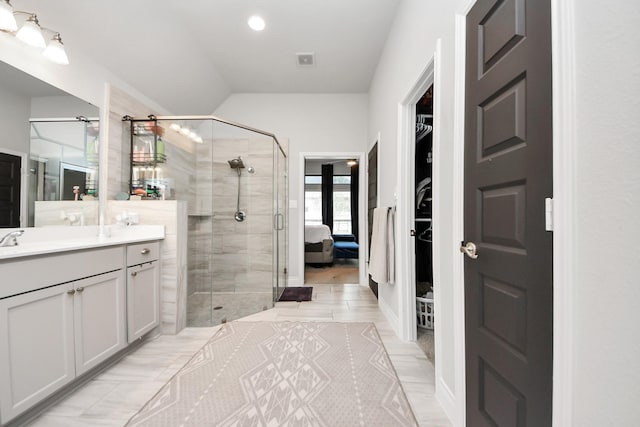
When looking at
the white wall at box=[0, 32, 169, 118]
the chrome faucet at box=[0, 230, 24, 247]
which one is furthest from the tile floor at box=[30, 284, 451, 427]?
the white wall at box=[0, 32, 169, 118]

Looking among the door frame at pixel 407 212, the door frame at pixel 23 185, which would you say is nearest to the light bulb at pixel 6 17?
the door frame at pixel 23 185

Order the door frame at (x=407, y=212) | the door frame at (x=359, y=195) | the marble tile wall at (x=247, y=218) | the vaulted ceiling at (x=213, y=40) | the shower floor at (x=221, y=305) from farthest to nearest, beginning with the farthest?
the door frame at (x=359, y=195) < the marble tile wall at (x=247, y=218) < the shower floor at (x=221, y=305) < the door frame at (x=407, y=212) < the vaulted ceiling at (x=213, y=40)

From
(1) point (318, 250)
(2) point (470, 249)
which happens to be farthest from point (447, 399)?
(1) point (318, 250)

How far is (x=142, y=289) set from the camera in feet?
6.36

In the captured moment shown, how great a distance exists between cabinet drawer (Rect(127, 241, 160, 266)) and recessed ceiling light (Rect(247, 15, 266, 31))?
7.05ft

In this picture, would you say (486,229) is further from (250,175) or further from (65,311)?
(250,175)

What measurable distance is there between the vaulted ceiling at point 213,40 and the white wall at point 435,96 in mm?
383

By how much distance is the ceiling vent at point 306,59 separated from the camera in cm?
283

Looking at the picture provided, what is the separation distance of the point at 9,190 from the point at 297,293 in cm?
263

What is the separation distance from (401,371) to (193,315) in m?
1.91

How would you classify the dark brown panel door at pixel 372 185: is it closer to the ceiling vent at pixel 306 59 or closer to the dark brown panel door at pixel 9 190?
the ceiling vent at pixel 306 59

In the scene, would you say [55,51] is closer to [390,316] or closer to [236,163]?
[236,163]

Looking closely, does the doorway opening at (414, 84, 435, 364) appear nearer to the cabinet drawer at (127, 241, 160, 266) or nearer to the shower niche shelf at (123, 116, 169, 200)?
the cabinet drawer at (127, 241, 160, 266)

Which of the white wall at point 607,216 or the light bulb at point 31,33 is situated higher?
the light bulb at point 31,33
